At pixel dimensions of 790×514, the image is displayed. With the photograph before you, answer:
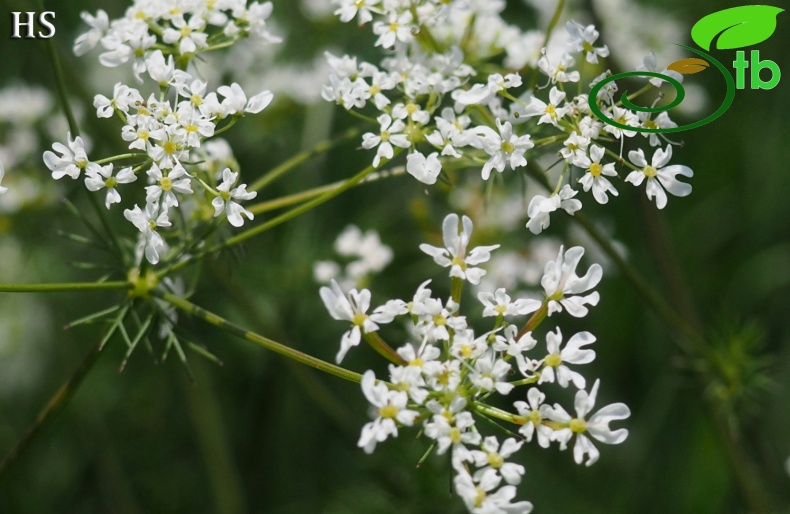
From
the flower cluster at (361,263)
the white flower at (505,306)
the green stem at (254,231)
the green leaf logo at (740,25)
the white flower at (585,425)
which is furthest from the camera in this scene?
the flower cluster at (361,263)

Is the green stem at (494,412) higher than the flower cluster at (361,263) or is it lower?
higher

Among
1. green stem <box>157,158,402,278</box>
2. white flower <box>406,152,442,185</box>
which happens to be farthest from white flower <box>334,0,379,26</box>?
white flower <box>406,152,442,185</box>

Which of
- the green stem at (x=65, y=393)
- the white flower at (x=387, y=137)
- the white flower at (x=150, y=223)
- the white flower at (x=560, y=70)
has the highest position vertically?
the white flower at (x=560, y=70)

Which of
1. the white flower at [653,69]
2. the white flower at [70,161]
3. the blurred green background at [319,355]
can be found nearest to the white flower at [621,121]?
the white flower at [653,69]

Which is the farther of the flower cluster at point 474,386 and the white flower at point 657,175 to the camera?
the white flower at point 657,175

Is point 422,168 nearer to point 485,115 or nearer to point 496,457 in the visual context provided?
point 485,115

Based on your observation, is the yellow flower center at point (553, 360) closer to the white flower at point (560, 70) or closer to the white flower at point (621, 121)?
the white flower at point (621, 121)

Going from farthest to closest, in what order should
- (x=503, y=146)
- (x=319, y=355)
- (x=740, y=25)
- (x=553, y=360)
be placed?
(x=319, y=355), (x=740, y=25), (x=503, y=146), (x=553, y=360)

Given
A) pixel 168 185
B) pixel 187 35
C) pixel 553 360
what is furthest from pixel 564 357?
pixel 187 35
